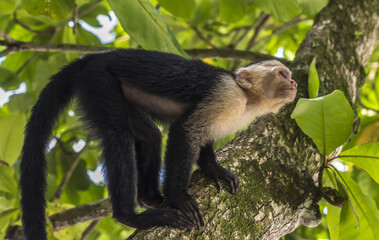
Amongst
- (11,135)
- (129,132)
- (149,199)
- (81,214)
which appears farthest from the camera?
(81,214)

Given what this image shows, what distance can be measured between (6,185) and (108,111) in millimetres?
1138

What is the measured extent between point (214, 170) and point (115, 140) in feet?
1.75

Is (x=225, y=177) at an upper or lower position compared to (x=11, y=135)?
upper

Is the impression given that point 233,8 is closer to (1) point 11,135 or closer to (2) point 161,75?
(2) point 161,75

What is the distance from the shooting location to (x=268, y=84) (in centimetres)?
278

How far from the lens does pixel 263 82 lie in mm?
2789

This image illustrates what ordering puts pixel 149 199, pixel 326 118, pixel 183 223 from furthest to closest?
pixel 149 199
pixel 326 118
pixel 183 223

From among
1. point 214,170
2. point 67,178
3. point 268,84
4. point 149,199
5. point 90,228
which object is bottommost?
point 90,228

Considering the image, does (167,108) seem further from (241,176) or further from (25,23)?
(25,23)

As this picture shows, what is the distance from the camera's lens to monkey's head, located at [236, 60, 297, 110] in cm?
269

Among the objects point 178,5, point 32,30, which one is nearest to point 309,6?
point 178,5

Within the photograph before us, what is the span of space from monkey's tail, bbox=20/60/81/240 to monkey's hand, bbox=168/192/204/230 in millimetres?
662

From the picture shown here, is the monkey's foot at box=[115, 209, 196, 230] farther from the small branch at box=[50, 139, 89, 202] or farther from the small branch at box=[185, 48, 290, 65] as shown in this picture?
the small branch at box=[185, 48, 290, 65]

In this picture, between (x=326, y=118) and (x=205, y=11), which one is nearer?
(x=326, y=118)
